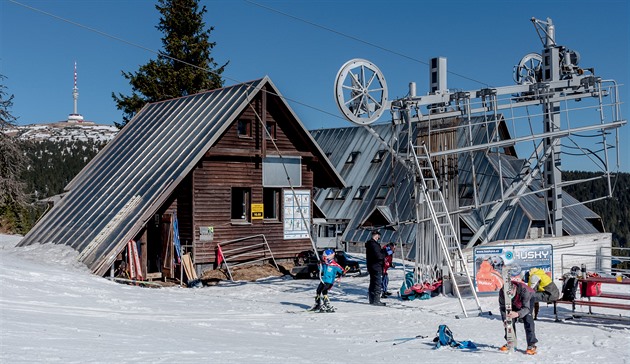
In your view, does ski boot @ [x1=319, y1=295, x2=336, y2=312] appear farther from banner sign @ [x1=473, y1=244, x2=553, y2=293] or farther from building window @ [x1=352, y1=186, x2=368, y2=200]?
Result: building window @ [x1=352, y1=186, x2=368, y2=200]

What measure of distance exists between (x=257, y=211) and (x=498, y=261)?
10.8 meters

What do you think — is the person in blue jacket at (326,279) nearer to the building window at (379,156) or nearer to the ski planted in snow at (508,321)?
the ski planted in snow at (508,321)

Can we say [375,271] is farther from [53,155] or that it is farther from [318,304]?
[53,155]

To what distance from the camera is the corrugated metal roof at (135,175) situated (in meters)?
24.4

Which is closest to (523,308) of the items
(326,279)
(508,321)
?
(508,321)

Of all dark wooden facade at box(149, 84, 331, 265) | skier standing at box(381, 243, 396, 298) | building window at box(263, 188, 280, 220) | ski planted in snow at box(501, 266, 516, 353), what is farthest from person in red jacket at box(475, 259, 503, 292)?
building window at box(263, 188, 280, 220)

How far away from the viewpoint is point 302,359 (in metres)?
12.0

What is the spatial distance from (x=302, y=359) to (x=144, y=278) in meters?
13.8

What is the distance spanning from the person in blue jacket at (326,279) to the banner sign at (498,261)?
169 inches

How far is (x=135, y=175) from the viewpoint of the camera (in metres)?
27.3

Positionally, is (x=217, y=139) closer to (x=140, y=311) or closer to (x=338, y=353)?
(x=140, y=311)

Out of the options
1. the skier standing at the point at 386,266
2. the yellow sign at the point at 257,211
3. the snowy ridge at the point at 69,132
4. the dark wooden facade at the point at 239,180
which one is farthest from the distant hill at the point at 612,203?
the snowy ridge at the point at 69,132

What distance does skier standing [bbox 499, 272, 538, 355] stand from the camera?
1345cm

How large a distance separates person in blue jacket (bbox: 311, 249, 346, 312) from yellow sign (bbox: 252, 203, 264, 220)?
9.99m
